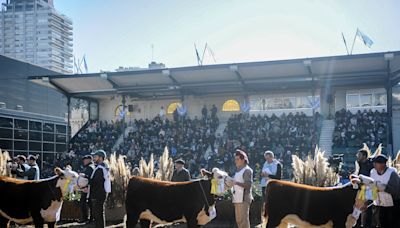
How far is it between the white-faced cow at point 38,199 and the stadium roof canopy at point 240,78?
752 inches

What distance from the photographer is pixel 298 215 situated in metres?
9.32

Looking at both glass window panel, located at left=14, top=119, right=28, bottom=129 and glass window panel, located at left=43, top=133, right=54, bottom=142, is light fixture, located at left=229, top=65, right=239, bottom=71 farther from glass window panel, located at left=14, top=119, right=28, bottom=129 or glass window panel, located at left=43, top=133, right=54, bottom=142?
glass window panel, located at left=43, top=133, right=54, bottom=142

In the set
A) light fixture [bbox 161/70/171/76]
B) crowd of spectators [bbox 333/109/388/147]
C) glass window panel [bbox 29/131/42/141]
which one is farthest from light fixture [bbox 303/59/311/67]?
glass window panel [bbox 29/131/42/141]

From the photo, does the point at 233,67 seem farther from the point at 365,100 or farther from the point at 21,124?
the point at 21,124

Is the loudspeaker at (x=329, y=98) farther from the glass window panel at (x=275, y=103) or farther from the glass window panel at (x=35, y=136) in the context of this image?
the glass window panel at (x=35, y=136)

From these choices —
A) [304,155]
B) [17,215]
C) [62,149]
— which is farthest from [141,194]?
[62,149]

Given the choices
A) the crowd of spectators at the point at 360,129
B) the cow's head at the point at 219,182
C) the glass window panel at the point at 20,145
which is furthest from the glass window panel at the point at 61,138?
the cow's head at the point at 219,182

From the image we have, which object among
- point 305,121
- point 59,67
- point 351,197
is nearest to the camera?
point 351,197

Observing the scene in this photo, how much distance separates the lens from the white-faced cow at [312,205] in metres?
8.84

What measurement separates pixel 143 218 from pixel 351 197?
4346 millimetres

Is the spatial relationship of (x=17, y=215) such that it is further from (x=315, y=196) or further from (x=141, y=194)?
(x=315, y=196)

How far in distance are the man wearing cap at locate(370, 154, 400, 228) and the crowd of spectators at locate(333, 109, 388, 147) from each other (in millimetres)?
18229

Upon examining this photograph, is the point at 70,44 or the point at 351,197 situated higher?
the point at 70,44

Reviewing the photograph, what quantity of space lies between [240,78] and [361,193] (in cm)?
2185
